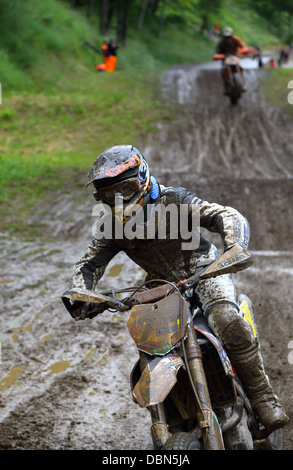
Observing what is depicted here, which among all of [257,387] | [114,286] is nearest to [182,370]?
[257,387]

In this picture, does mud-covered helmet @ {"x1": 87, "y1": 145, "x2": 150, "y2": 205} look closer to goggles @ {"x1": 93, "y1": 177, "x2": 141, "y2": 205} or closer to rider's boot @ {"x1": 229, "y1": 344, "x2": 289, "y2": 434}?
goggles @ {"x1": 93, "y1": 177, "x2": 141, "y2": 205}

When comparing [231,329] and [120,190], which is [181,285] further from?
[120,190]

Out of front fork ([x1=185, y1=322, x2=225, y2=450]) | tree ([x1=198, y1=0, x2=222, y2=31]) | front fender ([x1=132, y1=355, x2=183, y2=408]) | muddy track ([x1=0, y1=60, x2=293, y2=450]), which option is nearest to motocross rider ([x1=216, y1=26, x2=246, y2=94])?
muddy track ([x1=0, y1=60, x2=293, y2=450])

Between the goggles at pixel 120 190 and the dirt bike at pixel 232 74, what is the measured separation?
14972mm

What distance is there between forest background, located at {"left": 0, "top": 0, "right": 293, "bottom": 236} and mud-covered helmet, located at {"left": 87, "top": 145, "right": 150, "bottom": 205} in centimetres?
755

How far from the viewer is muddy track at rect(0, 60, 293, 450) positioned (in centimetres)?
458

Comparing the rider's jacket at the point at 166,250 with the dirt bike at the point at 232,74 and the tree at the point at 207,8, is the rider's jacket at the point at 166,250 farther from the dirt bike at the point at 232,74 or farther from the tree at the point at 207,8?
the tree at the point at 207,8

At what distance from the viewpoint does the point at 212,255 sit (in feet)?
13.0

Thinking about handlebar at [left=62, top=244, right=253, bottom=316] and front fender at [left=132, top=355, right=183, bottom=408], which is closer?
front fender at [left=132, top=355, right=183, bottom=408]

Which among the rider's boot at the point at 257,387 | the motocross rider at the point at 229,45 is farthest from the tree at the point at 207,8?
the rider's boot at the point at 257,387

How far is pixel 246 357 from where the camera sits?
359 centimetres

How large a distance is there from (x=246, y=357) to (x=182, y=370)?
2.06ft

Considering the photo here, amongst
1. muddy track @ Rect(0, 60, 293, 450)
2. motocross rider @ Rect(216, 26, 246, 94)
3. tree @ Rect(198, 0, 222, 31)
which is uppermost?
tree @ Rect(198, 0, 222, 31)

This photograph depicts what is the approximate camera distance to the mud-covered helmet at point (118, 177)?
3509mm
